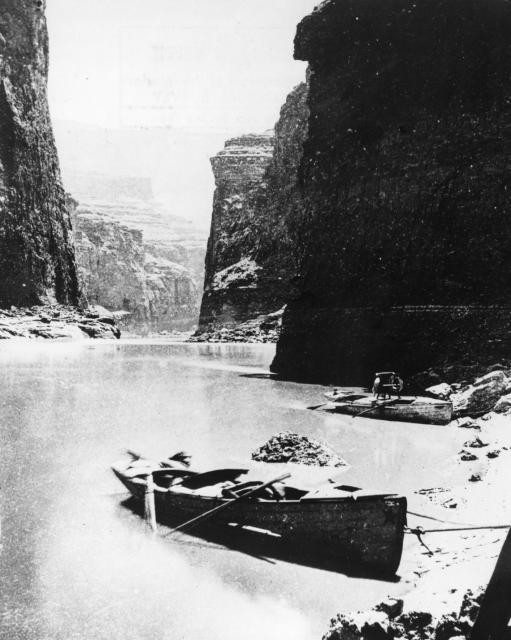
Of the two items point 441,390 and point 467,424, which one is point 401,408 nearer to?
point 467,424

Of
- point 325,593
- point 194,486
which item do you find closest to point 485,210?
point 194,486

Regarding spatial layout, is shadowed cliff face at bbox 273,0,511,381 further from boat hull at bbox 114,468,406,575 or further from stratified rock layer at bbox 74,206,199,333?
stratified rock layer at bbox 74,206,199,333

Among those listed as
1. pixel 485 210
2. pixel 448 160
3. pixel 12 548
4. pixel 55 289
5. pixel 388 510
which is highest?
pixel 448 160

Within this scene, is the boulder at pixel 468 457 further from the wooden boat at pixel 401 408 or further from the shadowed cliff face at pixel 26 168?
the shadowed cliff face at pixel 26 168

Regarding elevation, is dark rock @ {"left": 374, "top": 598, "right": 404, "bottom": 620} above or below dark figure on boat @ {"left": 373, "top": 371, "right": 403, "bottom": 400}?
above

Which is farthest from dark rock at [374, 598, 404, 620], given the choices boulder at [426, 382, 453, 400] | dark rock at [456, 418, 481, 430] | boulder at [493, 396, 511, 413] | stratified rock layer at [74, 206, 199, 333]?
stratified rock layer at [74, 206, 199, 333]

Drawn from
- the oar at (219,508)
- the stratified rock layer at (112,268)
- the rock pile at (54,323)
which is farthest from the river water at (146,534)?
the stratified rock layer at (112,268)

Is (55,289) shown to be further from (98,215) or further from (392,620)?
(98,215)
